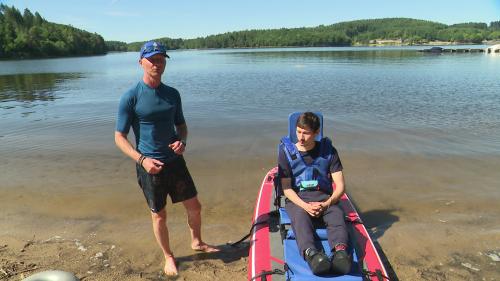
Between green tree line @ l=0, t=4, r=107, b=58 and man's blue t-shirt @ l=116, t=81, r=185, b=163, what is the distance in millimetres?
101655

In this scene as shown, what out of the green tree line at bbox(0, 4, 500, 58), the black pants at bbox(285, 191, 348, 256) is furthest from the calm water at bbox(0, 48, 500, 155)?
the green tree line at bbox(0, 4, 500, 58)

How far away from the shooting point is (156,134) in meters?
4.03

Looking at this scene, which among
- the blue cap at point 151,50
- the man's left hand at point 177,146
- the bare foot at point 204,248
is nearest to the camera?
the blue cap at point 151,50

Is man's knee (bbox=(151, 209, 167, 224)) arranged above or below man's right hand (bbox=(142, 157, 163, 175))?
below

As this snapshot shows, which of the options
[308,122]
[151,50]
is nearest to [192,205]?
[308,122]

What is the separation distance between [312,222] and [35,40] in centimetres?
11569

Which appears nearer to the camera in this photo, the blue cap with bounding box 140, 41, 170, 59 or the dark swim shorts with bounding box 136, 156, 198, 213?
the blue cap with bounding box 140, 41, 170, 59

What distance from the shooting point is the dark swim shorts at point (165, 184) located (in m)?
4.15

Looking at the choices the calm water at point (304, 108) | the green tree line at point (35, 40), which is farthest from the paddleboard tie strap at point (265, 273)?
the green tree line at point (35, 40)

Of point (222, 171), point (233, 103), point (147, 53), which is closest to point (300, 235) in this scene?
point (147, 53)

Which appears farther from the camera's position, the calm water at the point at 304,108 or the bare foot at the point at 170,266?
the calm water at the point at 304,108

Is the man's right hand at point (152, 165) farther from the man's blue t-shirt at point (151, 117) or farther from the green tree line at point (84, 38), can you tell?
the green tree line at point (84, 38)

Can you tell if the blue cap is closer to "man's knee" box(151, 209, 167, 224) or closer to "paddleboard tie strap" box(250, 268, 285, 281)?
"man's knee" box(151, 209, 167, 224)

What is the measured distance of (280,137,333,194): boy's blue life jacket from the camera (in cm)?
460
